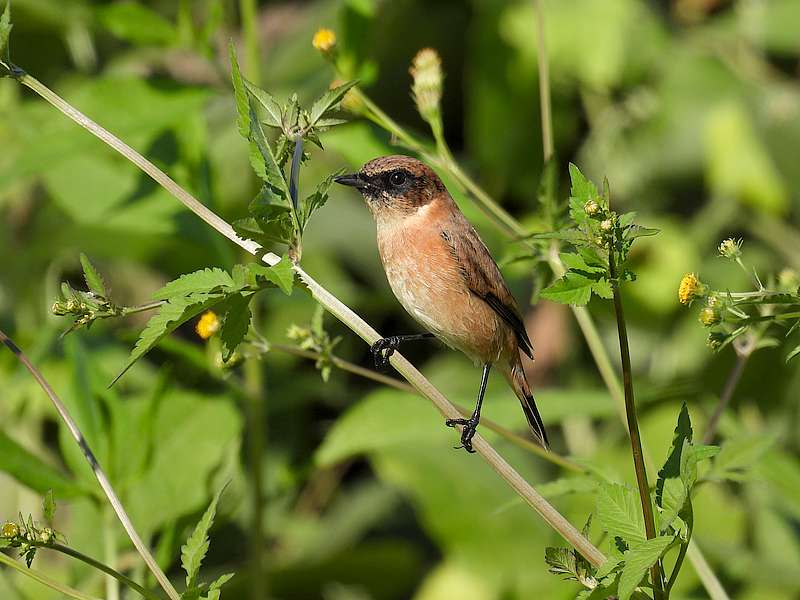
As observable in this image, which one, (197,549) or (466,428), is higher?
(197,549)

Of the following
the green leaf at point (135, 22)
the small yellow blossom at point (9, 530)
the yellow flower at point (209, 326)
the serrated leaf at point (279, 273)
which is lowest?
the small yellow blossom at point (9, 530)

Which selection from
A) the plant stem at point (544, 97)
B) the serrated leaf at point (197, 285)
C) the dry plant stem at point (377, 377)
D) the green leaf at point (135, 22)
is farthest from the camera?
the green leaf at point (135, 22)

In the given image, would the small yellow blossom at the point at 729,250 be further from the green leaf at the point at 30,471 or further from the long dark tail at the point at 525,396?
the green leaf at the point at 30,471

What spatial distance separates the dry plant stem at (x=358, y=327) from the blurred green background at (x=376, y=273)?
0.86 m

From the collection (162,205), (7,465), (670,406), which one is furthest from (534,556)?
(7,465)

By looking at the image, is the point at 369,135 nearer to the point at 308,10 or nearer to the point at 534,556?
the point at 534,556

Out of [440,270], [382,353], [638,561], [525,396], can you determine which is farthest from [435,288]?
[638,561]

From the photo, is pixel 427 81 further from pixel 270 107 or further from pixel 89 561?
pixel 89 561

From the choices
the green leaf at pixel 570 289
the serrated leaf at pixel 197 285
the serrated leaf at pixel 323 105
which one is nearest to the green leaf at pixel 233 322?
the serrated leaf at pixel 197 285

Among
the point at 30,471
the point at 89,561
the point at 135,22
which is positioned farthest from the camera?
the point at 135,22

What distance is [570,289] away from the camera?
5.30 feet

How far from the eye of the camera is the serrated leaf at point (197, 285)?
1.63 m

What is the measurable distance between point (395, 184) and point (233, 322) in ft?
3.88

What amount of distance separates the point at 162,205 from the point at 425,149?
3.51 feet
